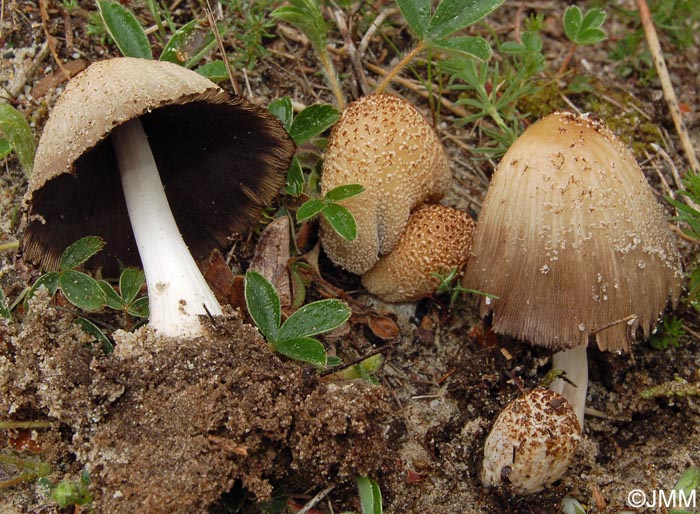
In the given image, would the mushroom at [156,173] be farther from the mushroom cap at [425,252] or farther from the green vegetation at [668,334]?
the green vegetation at [668,334]

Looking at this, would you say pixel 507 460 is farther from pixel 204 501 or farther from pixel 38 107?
pixel 38 107

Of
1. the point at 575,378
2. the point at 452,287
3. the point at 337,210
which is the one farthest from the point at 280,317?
the point at 575,378

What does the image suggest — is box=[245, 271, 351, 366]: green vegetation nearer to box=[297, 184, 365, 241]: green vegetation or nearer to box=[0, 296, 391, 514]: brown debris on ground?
box=[0, 296, 391, 514]: brown debris on ground

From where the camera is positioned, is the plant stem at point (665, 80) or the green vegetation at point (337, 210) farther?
the plant stem at point (665, 80)

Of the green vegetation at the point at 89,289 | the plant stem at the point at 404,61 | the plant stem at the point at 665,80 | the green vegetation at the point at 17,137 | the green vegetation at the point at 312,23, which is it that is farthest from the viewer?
the plant stem at the point at 665,80

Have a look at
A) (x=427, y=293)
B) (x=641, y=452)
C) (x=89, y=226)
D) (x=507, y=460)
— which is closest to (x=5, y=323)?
A: (x=89, y=226)

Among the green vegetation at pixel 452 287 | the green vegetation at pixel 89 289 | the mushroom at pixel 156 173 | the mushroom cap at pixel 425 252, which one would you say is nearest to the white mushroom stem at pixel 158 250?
the mushroom at pixel 156 173

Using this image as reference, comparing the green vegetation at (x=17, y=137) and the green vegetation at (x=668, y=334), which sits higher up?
the green vegetation at (x=17, y=137)

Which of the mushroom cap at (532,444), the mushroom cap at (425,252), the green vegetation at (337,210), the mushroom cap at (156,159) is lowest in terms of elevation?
the mushroom cap at (532,444)
